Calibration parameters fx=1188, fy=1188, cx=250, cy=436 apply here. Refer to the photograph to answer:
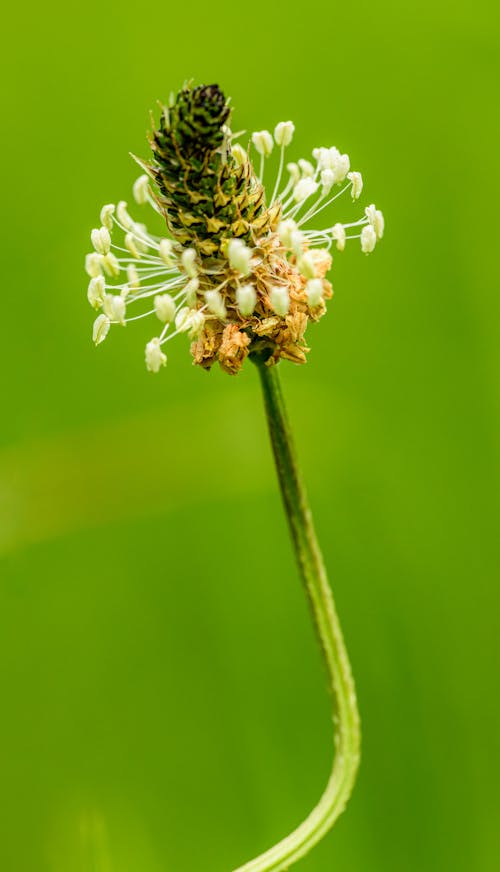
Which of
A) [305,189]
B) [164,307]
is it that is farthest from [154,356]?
[305,189]

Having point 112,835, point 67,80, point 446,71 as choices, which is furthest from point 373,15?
point 112,835

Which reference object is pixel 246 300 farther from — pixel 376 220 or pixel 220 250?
pixel 376 220

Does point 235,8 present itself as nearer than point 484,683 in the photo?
No

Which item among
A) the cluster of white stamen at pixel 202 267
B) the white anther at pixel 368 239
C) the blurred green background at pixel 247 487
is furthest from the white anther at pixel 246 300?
the blurred green background at pixel 247 487

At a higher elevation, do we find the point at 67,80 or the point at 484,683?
the point at 67,80

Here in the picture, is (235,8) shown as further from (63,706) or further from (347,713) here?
(347,713)
